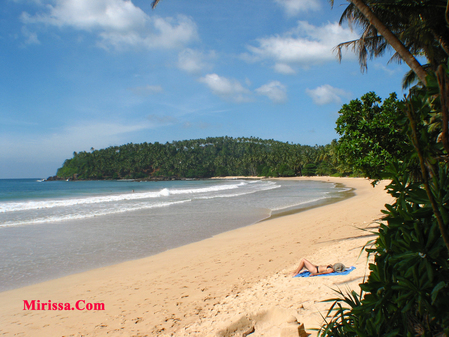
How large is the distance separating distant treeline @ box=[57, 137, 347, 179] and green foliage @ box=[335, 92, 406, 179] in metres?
103

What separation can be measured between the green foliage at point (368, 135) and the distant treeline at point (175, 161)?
102650mm

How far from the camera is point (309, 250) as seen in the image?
736cm

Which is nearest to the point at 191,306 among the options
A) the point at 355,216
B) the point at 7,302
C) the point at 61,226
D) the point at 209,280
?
the point at 209,280

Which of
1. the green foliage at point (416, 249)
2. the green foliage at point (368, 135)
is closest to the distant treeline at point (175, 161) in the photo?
the green foliage at point (368, 135)

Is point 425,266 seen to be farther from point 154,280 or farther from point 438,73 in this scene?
point 154,280

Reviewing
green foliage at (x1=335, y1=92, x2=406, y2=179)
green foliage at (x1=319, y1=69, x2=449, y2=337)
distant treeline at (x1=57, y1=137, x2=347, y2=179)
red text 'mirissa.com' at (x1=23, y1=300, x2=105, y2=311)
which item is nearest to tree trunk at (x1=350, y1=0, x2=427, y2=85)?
green foliage at (x1=335, y1=92, x2=406, y2=179)

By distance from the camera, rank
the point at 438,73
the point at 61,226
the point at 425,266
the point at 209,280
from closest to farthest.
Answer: the point at 438,73 < the point at 425,266 < the point at 209,280 < the point at 61,226

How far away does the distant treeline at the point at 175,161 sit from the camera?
127938 millimetres

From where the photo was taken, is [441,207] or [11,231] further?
[11,231]

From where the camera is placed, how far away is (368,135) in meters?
7.53

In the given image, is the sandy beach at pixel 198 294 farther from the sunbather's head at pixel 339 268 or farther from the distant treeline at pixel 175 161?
the distant treeline at pixel 175 161

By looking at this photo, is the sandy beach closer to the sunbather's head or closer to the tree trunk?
the sunbather's head

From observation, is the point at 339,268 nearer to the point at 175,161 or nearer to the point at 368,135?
the point at 368,135

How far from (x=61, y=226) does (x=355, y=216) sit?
12834mm
